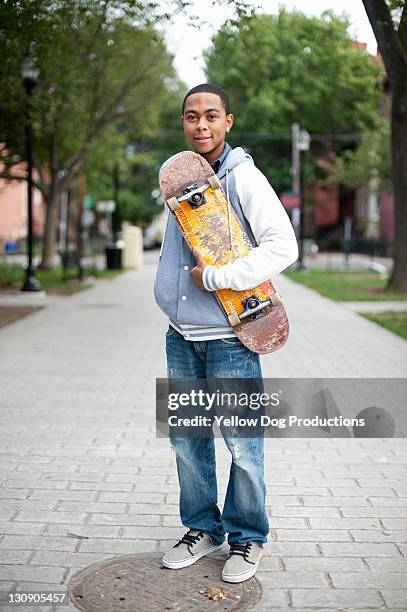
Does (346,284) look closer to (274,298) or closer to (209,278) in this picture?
(274,298)

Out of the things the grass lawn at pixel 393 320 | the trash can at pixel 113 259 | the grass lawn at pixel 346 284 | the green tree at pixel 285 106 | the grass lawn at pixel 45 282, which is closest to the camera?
the grass lawn at pixel 393 320

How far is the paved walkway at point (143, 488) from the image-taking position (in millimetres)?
3871

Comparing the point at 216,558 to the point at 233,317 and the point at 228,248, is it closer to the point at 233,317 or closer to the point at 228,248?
the point at 233,317

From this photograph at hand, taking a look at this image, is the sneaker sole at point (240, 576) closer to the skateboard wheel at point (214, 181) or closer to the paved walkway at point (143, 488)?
the paved walkway at point (143, 488)

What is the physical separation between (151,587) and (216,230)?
1.53 meters

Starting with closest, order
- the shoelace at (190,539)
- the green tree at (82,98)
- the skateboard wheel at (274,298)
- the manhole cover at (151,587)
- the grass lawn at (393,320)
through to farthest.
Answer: the manhole cover at (151,587), the skateboard wheel at (274,298), the shoelace at (190,539), the grass lawn at (393,320), the green tree at (82,98)

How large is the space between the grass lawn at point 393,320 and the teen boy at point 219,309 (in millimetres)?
8641

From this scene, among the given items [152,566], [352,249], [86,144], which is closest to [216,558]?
[152,566]

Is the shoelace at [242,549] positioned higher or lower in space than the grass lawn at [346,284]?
higher

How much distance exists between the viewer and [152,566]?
3959 millimetres

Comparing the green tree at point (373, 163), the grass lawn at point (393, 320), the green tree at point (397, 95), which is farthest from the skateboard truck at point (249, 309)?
the green tree at point (373, 163)

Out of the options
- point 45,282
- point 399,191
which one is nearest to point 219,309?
point 399,191

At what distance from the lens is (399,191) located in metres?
18.5

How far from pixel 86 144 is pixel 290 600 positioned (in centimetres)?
2403
